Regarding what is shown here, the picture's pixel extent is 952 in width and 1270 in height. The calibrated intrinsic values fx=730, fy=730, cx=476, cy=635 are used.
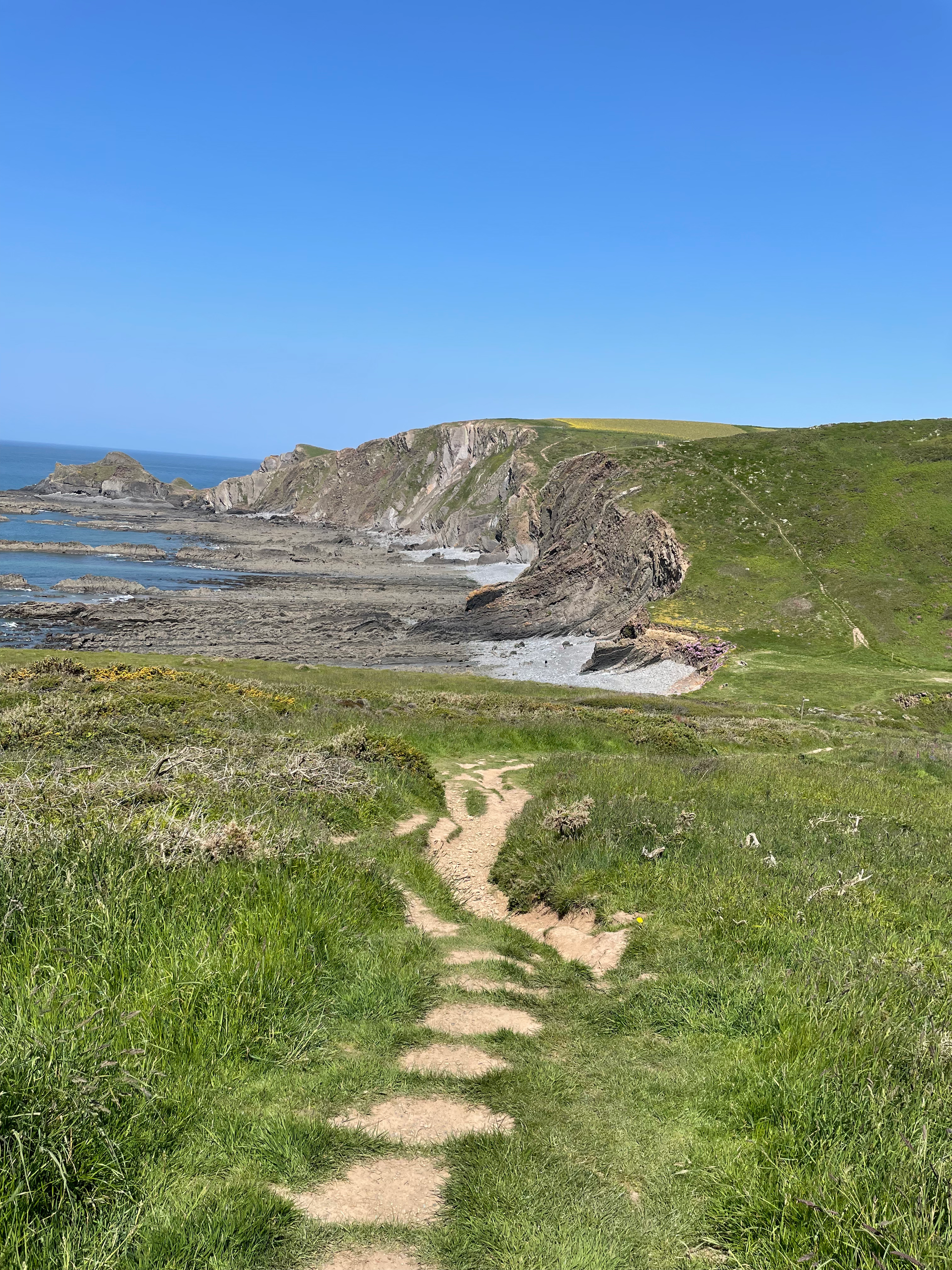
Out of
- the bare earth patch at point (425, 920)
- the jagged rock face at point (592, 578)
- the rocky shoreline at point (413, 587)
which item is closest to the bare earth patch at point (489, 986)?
the bare earth patch at point (425, 920)

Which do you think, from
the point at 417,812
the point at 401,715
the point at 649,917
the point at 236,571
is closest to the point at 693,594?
the point at 401,715

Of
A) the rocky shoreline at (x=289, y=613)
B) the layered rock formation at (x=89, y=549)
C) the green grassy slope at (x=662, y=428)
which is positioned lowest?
the rocky shoreline at (x=289, y=613)

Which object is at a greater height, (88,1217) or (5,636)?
(88,1217)

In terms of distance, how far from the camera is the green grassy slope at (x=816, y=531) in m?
57.7

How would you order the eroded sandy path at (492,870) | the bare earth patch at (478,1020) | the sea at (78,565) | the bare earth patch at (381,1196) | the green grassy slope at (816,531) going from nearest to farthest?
the bare earth patch at (381,1196) → the bare earth patch at (478,1020) → the eroded sandy path at (492,870) → the green grassy slope at (816,531) → the sea at (78,565)

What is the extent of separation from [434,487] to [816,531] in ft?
357

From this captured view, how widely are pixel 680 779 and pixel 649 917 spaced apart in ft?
21.2

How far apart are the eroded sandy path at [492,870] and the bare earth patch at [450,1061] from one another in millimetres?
1989

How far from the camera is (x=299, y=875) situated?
7500 millimetres

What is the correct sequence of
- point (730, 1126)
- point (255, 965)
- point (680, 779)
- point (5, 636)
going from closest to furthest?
point (730, 1126) < point (255, 965) < point (680, 779) < point (5, 636)

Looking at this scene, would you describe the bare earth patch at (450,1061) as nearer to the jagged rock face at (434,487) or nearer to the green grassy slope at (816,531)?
the green grassy slope at (816,531)

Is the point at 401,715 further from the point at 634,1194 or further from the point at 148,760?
the point at 634,1194

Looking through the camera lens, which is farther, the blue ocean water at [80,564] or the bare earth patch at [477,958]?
the blue ocean water at [80,564]

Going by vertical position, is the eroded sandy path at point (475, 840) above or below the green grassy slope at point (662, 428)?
below
